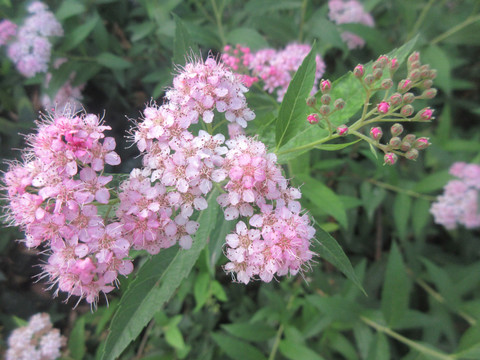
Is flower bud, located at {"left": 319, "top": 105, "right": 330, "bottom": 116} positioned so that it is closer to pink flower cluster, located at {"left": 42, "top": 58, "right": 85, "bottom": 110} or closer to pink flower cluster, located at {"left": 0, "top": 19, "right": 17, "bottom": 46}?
pink flower cluster, located at {"left": 42, "top": 58, "right": 85, "bottom": 110}

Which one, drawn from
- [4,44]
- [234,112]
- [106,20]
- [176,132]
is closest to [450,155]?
[234,112]

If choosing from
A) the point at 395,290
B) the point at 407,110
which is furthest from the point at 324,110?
the point at 395,290

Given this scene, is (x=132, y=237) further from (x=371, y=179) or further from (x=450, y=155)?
(x=450, y=155)

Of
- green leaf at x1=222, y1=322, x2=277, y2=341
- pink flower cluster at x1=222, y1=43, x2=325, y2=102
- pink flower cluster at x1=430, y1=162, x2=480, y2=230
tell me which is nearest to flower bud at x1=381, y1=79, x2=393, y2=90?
pink flower cluster at x1=222, y1=43, x2=325, y2=102

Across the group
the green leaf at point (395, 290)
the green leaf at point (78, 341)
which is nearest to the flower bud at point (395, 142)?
the green leaf at point (395, 290)

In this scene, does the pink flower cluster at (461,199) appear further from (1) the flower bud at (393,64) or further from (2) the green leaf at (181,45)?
(2) the green leaf at (181,45)

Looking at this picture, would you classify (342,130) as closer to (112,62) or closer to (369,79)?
(369,79)
